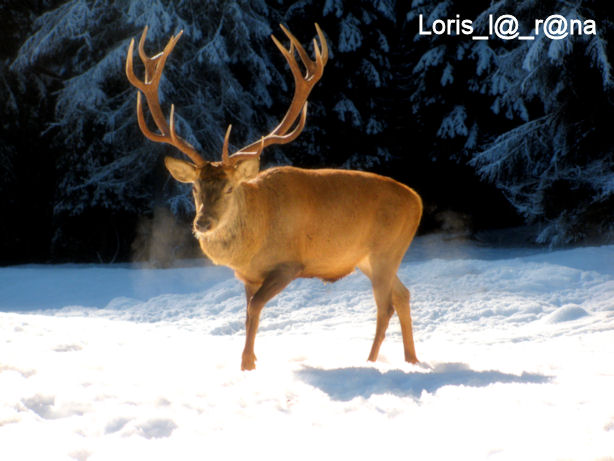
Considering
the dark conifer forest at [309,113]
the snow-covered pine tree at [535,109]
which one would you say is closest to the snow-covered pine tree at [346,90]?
the dark conifer forest at [309,113]

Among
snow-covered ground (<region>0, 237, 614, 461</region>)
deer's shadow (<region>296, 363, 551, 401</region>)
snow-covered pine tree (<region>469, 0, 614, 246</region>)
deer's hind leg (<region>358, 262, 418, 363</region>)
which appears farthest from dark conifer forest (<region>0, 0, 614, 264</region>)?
deer's shadow (<region>296, 363, 551, 401</region>)

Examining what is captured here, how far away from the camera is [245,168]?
14.0 feet

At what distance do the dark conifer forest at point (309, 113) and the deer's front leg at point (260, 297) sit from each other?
6991 mm

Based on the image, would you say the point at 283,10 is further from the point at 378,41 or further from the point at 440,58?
the point at 440,58

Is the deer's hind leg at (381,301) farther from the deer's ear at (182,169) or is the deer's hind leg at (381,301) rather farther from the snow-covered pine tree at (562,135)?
the snow-covered pine tree at (562,135)

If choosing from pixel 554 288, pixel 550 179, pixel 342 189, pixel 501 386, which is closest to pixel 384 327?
pixel 342 189

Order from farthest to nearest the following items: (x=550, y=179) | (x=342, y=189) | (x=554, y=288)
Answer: (x=550, y=179) < (x=554, y=288) < (x=342, y=189)

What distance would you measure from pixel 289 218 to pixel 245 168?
0.50 m

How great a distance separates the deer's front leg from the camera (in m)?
4.07

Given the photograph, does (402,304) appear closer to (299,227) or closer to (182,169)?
(299,227)

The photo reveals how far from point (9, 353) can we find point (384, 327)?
245cm

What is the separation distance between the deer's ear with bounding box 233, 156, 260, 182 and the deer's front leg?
63 cm

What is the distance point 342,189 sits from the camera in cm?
473

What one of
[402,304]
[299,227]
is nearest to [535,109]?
[402,304]
